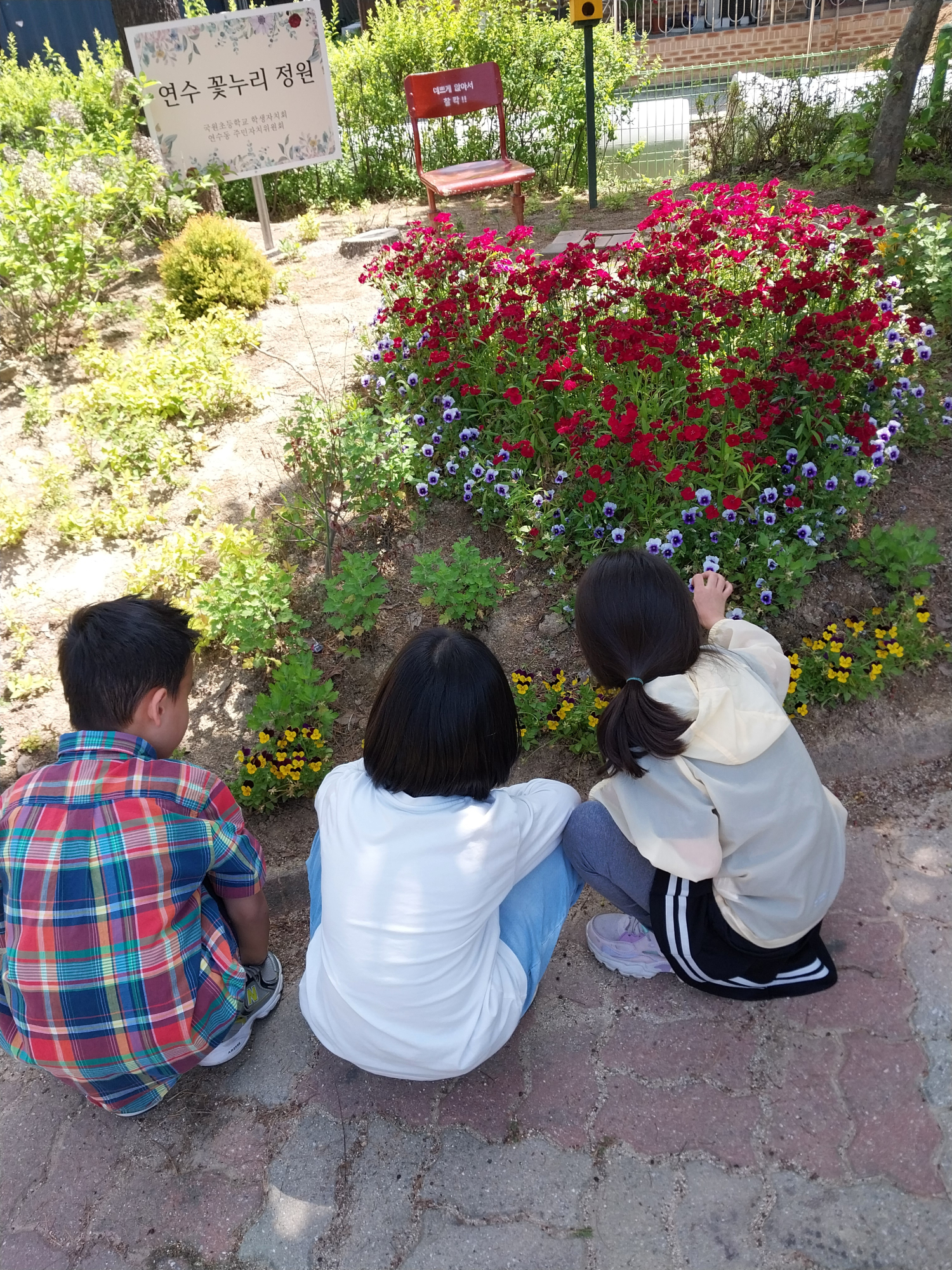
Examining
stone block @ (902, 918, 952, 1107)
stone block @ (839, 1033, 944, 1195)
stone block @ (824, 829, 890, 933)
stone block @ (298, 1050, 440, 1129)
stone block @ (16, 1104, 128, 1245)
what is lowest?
stone block @ (16, 1104, 128, 1245)

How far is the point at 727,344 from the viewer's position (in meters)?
3.23

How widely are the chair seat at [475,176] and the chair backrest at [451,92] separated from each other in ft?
1.25

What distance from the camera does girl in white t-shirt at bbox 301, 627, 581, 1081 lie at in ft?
5.38

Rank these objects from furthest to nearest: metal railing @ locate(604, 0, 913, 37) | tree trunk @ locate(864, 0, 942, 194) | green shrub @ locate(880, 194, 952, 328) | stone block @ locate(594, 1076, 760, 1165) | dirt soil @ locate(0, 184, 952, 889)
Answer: metal railing @ locate(604, 0, 913, 37) → tree trunk @ locate(864, 0, 942, 194) → green shrub @ locate(880, 194, 952, 328) → dirt soil @ locate(0, 184, 952, 889) → stone block @ locate(594, 1076, 760, 1165)

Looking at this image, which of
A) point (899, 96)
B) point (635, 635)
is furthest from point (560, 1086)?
point (899, 96)

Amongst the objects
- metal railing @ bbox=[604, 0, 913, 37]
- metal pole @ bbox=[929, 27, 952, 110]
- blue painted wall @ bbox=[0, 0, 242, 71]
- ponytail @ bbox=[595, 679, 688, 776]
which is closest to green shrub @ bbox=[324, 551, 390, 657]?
ponytail @ bbox=[595, 679, 688, 776]

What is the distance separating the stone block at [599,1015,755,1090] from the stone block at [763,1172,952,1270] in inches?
9.9

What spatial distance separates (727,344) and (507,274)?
3.21 feet

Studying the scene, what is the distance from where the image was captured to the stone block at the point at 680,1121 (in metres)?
1.79

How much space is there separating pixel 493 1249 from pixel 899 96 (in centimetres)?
665

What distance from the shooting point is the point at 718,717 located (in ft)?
5.51

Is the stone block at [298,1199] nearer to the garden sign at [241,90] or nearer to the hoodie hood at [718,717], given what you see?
the hoodie hood at [718,717]

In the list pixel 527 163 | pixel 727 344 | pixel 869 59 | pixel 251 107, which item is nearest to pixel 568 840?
pixel 727 344

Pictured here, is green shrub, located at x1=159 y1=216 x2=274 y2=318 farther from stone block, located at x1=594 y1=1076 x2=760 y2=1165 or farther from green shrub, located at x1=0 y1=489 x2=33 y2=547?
stone block, located at x1=594 y1=1076 x2=760 y2=1165
